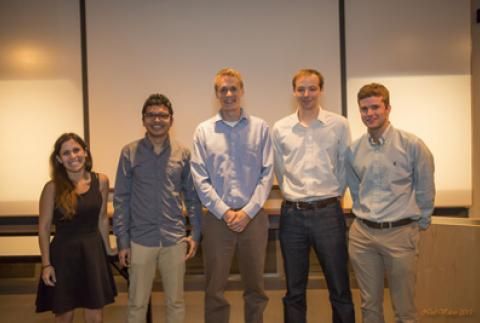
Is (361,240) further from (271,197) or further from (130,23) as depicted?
(130,23)

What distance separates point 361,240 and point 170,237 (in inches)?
43.8

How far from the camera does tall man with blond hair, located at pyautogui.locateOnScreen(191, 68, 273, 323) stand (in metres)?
2.49

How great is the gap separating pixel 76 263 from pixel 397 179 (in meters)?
1.87

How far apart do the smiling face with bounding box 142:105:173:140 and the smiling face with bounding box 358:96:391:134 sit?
1138mm

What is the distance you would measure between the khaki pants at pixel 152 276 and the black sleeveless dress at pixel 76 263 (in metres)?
0.19

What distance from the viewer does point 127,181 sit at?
2508mm

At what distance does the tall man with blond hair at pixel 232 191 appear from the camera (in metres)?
2.49

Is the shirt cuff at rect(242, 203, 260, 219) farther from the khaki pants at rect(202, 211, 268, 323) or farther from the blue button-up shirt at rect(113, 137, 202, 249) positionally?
the blue button-up shirt at rect(113, 137, 202, 249)

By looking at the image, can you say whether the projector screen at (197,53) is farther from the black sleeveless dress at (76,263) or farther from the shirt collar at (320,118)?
the black sleeveless dress at (76,263)

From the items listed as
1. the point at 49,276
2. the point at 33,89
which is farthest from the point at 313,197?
the point at 33,89

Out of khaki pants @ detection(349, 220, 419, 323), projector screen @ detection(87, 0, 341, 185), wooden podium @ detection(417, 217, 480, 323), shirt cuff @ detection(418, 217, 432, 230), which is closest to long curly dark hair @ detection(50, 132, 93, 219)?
projector screen @ detection(87, 0, 341, 185)

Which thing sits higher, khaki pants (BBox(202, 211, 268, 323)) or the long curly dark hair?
the long curly dark hair

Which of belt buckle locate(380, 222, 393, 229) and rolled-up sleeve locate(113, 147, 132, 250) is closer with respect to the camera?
belt buckle locate(380, 222, 393, 229)

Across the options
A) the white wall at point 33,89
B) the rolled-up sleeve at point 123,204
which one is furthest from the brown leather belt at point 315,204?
the white wall at point 33,89
